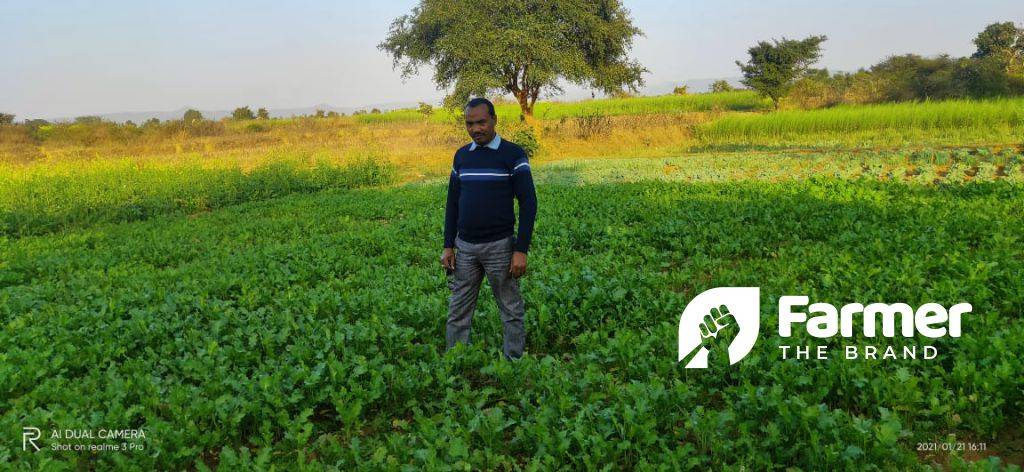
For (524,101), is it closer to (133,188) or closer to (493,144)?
(133,188)

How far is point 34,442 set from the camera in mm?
3912

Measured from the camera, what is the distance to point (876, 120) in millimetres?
27328

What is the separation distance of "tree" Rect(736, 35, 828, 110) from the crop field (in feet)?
99.1

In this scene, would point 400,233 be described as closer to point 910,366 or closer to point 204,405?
point 204,405

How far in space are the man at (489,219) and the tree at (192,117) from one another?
43.9 metres

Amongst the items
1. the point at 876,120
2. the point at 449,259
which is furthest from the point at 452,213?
the point at 876,120

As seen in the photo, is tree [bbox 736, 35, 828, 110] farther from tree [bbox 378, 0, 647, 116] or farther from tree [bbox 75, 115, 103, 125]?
tree [bbox 75, 115, 103, 125]

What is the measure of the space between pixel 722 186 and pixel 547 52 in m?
17.1

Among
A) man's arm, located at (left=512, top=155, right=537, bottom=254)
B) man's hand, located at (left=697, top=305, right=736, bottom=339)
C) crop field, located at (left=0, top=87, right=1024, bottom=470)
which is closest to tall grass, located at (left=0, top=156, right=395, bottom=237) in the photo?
crop field, located at (left=0, top=87, right=1024, bottom=470)

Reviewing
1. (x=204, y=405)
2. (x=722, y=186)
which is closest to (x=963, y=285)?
(x=204, y=405)

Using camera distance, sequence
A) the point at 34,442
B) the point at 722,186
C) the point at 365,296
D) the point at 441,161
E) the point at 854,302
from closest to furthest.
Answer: the point at 34,442
the point at 854,302
the point at 365,296
the point at 722,186
the point at 441,161

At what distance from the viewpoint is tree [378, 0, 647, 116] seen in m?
28.3

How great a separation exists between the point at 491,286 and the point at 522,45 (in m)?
24.9

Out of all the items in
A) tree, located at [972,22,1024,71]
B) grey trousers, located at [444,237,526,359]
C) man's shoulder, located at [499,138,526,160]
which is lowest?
grey trousers, located at [444,237,526,359]
